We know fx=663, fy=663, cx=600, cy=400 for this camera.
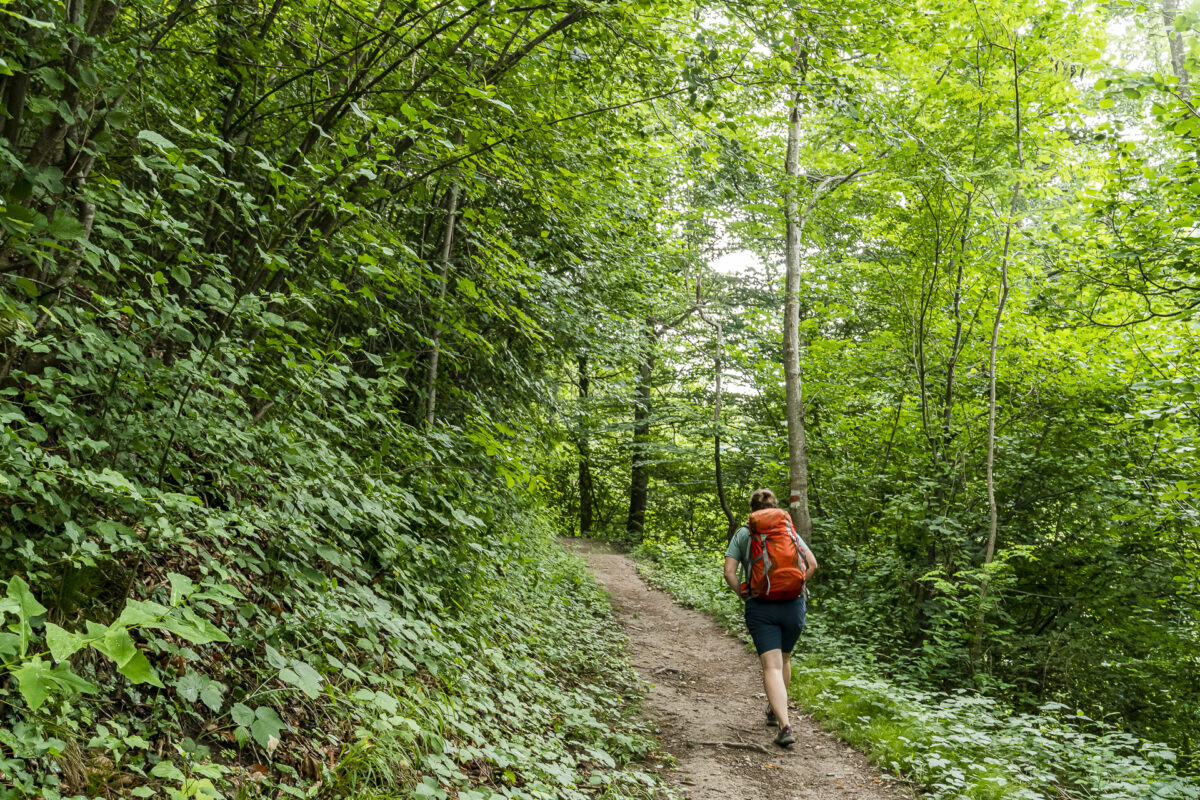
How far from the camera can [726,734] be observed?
600 centimetres

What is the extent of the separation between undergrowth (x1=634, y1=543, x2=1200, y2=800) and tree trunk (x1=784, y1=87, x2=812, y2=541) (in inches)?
133

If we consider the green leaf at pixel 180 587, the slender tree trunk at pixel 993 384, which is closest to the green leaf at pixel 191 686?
the green leaf at pixel 180 587

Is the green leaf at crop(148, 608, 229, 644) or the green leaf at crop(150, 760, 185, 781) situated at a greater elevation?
the green leaf at crop(148, 608, 229, 644)

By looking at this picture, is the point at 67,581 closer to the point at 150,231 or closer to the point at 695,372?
the point at 150,231

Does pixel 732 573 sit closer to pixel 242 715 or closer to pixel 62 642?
pixel 242 715

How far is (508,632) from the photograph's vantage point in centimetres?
627

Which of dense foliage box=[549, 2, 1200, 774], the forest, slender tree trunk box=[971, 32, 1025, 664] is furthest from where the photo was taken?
slender tree trunk box=[971, 32, 1025, 664]

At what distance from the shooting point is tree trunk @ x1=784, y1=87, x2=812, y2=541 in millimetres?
10977

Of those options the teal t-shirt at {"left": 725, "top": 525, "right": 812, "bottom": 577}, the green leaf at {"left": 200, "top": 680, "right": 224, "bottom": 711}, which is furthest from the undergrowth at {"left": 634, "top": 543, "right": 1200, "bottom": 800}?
the green leaf at {"left": 200, "top": 680, "right": 224, "bottom": 711}

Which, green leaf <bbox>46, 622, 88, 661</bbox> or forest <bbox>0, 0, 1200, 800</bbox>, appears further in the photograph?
forest <bbox>0, 0, 1200, 800</bbox>

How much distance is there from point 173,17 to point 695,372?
18062 mm

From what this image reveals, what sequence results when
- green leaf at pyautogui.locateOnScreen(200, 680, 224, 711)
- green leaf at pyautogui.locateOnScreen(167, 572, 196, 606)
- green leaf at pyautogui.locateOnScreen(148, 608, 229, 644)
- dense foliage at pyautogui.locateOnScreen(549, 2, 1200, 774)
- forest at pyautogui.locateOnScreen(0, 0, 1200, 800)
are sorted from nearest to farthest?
1. green leaf at pyautogui.locateOnScreen(148, 608, 229, 644)
2. green leaf at pyautogui.locateOnScreen(167, 572, 196, 606)
3. green leaf at pyautogui.locateOnScreen(200, 680, 224, 711)
4. forest at pyautogui.locateOnScreen(0, 0, 1200, 800)
5. dense foliage at pyautogui.locateOnScreen(549, 2, 1200, 774)

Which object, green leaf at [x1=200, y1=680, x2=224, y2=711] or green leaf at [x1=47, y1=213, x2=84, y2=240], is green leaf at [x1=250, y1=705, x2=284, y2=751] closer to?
green leaf at [x1=200, y1=680, x2=224, y2=711]

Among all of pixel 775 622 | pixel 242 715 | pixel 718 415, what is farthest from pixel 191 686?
pixel 718 415
